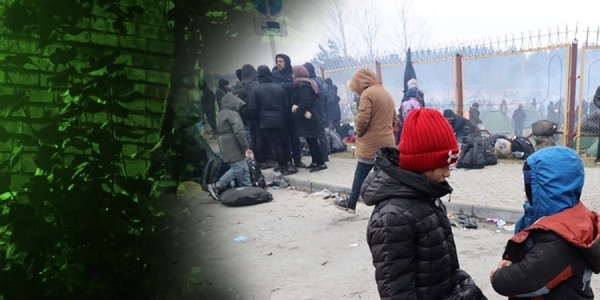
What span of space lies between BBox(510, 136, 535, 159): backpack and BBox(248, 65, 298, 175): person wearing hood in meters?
4.29

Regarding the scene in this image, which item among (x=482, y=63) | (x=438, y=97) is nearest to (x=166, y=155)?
(x=482, y=63)

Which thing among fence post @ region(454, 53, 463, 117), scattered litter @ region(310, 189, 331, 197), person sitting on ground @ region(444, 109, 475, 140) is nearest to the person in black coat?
fence post @ region(454, 53, 463, 117)

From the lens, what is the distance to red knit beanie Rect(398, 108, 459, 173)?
7.00 ft

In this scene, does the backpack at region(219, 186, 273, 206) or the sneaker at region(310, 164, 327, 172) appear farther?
the sneaker at region(310, 164, 327, 172)

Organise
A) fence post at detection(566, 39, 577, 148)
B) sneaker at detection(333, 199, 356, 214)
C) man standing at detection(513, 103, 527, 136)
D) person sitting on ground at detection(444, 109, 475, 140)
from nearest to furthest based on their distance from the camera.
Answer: sneaker at detection(333, 199, 356, 214) < fence post at detection(566, 39, 577, 148) < person sitting on ground at detection(444, 109, 475, 140) < man standing at detection(513, 103, 527, 136)

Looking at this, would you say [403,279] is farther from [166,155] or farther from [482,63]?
[482,63]

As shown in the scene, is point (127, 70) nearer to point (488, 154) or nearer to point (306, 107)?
point (306, 107)

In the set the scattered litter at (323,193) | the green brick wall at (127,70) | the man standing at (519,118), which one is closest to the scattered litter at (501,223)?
the scattered litter at (323,193)

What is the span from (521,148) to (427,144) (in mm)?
8287

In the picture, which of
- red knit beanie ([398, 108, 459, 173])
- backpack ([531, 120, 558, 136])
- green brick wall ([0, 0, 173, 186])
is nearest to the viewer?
green brick wall ([0, 0, 173, 186])

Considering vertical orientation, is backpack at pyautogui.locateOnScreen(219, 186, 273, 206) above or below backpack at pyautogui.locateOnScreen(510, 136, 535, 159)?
above

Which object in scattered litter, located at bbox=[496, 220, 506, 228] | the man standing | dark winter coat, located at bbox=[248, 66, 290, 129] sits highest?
dark winter coat, located at bbox=[248, 66, 290, 129]

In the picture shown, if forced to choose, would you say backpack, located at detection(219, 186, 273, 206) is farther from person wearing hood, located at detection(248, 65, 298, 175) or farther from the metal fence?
the metal fence

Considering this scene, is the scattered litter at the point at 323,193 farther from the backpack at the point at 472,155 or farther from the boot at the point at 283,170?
the backpack at the point at 472,155
